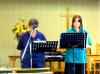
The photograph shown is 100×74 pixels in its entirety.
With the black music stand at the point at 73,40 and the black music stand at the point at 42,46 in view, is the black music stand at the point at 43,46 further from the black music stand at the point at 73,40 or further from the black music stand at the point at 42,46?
the black music stand at the point at 73,40

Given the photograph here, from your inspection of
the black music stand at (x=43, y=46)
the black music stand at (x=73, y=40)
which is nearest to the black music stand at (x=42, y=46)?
the black music stand at (x=43, y=46)

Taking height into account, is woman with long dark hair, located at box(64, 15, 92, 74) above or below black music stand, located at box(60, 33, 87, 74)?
below

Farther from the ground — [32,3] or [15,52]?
[32,3]

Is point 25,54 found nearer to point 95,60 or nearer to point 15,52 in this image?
point 95,60

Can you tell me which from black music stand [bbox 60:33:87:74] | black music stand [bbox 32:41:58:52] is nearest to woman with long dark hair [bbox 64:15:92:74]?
black music stand [bbox 60:33:87:74]

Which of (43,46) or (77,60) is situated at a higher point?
(43,46)

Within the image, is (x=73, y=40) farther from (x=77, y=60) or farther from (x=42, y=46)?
(x=42, y=46)

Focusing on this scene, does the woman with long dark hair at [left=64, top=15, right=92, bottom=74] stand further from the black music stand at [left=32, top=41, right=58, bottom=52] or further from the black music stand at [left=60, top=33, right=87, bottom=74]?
the black music stand at [left=32, top=41, right=58, bottom=52]

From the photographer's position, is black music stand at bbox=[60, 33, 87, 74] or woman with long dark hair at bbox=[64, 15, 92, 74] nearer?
black music stand at bbox=[60, 33, 87, 74]

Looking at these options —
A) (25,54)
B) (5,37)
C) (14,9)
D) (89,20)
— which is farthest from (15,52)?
(25,54)

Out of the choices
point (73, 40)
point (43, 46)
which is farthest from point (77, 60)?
point (43, 46)

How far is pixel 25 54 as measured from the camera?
3014 millimetres

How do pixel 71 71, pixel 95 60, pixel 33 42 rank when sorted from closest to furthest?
pixel 33 42, pixel 71 71, pixel 95 60

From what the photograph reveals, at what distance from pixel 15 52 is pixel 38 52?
12.3 ft
